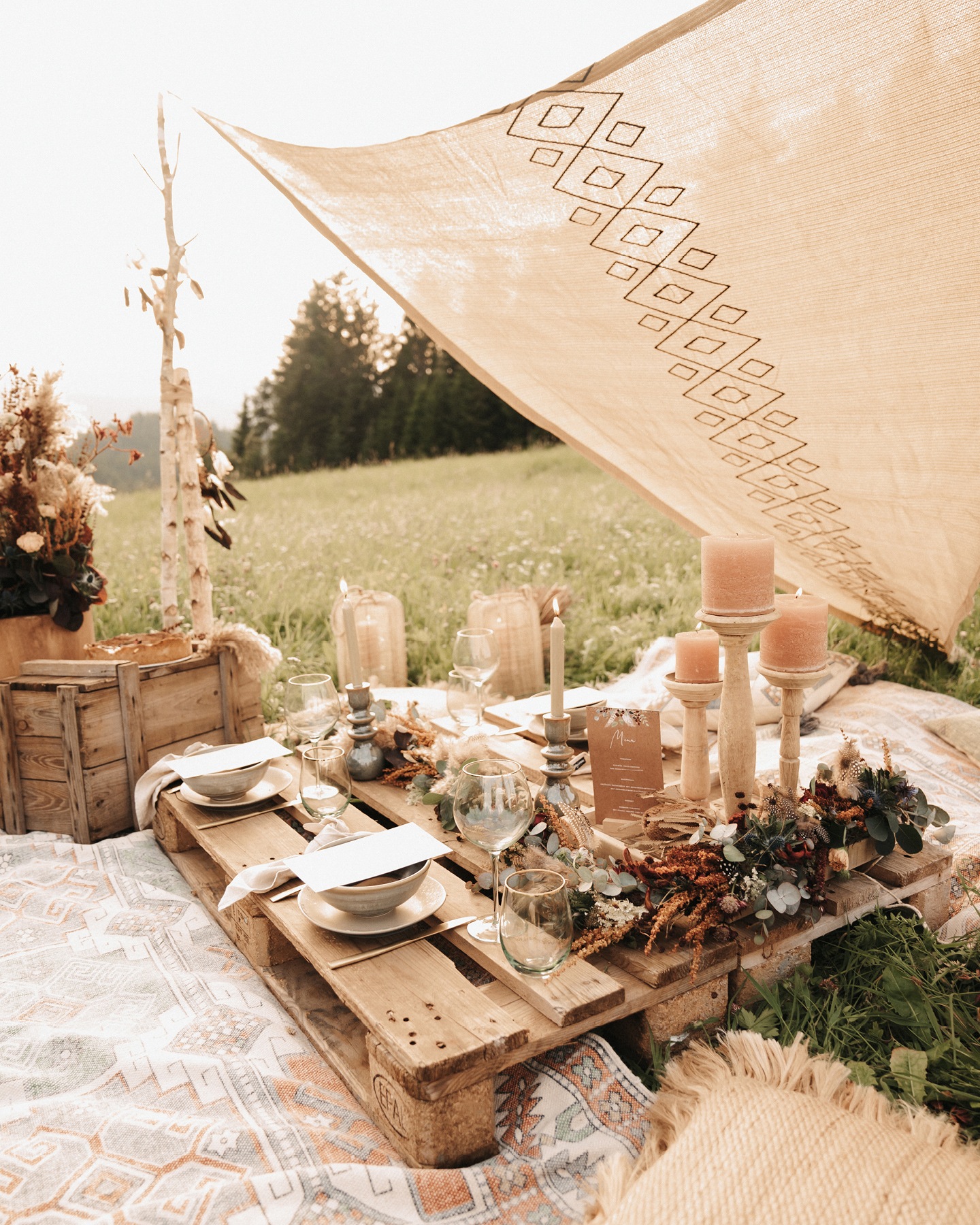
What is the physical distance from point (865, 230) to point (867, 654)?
2373mm

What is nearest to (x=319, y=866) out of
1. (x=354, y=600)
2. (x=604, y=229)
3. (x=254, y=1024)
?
(x=254, y=1024)

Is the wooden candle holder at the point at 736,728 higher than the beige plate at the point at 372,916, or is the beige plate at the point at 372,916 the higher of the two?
the wooden candle holder at the point at 736,728

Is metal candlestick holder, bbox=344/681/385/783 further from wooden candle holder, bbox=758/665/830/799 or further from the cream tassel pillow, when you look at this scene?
the cream tassel pillow

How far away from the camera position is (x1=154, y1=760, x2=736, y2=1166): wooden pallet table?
114cm

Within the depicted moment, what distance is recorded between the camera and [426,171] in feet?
6.07

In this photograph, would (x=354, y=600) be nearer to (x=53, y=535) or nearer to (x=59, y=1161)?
(x=53, y=535)

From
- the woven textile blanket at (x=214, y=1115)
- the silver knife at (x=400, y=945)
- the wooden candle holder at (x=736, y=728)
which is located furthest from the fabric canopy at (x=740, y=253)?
the woven textile blanket at (x=214, y=1115)

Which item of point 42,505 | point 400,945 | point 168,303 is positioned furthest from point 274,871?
point 168,303

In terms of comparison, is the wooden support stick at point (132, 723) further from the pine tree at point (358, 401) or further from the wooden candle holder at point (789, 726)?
the pine tree at point (358, 401)

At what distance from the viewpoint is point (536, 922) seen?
1246 millimetres

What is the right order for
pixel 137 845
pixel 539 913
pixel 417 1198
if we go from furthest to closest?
1. pixel 137 845
2. pixel 539 913
3. pixel 417 1198

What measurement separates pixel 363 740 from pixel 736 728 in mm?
962

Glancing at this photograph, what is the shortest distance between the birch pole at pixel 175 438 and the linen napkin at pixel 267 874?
1.30 meters

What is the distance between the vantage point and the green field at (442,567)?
387 cm
